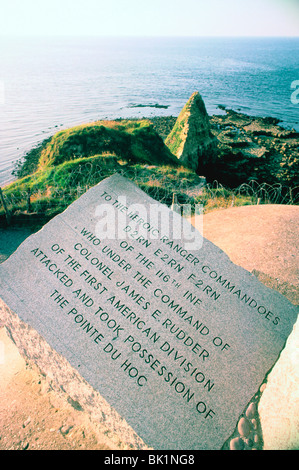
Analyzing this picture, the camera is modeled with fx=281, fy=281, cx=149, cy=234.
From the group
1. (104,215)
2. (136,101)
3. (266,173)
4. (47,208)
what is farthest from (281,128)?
(104,215)

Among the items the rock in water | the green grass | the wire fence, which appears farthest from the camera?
the rock in water

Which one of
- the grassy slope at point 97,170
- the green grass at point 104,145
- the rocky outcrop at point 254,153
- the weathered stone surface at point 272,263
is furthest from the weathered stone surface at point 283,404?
the rocky outcrop at point 254,153

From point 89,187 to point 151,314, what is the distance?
29.2 feet

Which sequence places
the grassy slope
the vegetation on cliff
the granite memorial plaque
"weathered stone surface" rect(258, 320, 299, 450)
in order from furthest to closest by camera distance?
1. the vegetation on cliff
2. the grassy slope
3. the granite memorial plaque
4. "weathered stone surface" rect(258, 320, 299, 450)

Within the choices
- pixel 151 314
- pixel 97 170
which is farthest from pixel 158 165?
pixel 151 314

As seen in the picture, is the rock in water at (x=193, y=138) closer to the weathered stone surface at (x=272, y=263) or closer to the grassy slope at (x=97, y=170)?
the grassy slope at (x=97, y=170)

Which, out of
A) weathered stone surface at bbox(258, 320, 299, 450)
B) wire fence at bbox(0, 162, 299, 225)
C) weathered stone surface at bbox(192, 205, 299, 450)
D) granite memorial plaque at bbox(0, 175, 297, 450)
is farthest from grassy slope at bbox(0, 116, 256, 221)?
weathered stone surface at bbox(258, 320, 299, 450)

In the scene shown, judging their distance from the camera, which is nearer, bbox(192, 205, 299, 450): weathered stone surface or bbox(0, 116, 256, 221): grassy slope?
bbox(192, 205, 299, 450): weathered stone surface

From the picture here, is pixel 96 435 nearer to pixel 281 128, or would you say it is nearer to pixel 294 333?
pixel 294 333

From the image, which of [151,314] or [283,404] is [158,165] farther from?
[283,404]

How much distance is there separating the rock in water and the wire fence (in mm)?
7831

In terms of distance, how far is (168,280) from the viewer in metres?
4.16

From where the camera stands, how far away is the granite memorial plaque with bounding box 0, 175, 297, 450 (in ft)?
10.9

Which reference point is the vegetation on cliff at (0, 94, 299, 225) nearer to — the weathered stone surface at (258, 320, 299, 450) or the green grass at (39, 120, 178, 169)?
the green grass at (39, 120, 178, 169)
